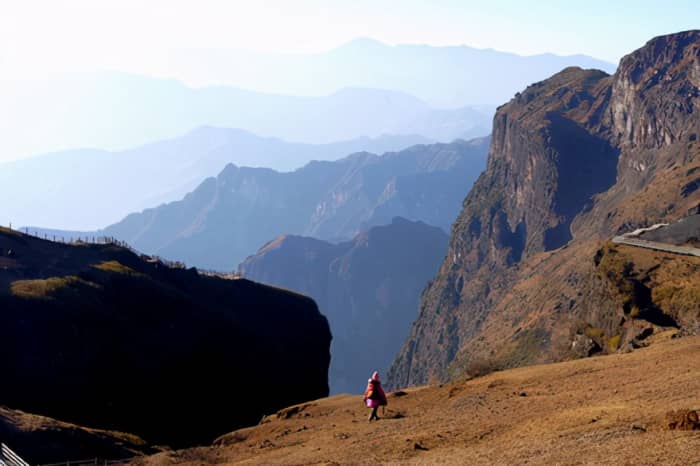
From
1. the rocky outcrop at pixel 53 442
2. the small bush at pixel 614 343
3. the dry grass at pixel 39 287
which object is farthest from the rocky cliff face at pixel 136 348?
the small bush at pixel 614 343

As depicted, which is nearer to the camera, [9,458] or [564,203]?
[9,458]

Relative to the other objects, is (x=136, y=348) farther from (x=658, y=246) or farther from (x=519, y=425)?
(x=658, y=246)

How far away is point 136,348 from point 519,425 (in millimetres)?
33970

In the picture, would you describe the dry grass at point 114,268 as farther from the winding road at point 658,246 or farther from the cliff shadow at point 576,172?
the cliff shadow at point 576,172

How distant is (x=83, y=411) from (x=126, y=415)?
3.26m

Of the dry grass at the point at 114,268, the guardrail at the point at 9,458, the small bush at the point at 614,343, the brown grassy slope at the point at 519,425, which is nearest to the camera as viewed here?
the brown grassy slope at the point at 519,425

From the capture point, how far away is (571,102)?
19850cm

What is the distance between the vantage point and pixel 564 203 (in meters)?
175

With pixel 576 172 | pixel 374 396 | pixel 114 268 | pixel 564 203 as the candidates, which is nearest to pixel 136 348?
pixel 114 268

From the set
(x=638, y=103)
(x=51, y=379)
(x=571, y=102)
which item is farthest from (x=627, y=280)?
(x=571, y=102)

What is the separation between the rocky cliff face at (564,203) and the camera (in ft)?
407

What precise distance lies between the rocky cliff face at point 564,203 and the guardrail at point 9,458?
84.8 m

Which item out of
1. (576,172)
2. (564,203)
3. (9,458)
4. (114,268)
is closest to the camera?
(9,458)

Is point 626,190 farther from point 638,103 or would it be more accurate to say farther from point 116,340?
point 116,340
